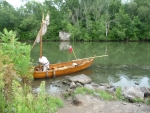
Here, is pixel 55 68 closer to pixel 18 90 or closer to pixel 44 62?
pixel 44 62

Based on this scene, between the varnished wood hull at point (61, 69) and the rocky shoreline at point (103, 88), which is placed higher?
the varnished wood hull at point (61, 69)

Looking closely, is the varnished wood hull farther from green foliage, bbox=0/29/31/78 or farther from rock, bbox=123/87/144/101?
rock, bbox=123/87/144/101

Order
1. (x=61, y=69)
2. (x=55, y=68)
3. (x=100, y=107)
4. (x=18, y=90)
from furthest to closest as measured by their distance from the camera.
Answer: (x=55, y=68) → (x=61, y=69) → (x=100, y=107) → (x=18, y=90)

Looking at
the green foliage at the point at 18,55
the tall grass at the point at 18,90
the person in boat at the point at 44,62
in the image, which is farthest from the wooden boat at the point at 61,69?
the green foliage at the point at 18,55

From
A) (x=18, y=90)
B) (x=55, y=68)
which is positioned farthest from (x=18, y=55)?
(x=18, y=90)

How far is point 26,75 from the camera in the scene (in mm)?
9000

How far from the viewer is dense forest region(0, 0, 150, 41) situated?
39938 mm

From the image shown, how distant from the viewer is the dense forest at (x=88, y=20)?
39.9 m

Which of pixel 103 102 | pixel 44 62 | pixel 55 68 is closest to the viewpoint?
pixel 103 102

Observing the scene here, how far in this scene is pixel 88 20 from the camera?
4175 cm

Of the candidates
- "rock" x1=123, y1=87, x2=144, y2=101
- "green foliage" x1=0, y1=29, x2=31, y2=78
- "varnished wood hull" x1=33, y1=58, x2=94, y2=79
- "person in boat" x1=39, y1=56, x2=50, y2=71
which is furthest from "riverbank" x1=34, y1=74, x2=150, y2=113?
"person in boat" x1=39, y1=56, x2=50, y2=71

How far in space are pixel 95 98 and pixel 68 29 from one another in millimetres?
33907

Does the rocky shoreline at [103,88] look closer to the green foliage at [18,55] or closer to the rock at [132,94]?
the rock at [132,94]

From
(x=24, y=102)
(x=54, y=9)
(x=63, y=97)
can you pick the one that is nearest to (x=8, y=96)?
(x=24, y=102)
